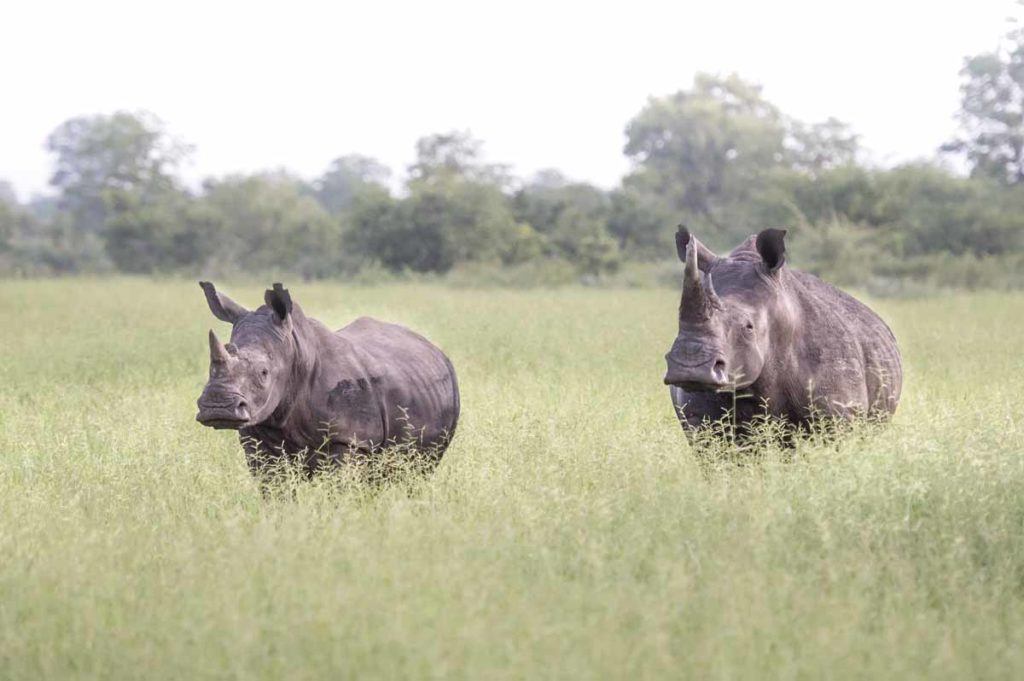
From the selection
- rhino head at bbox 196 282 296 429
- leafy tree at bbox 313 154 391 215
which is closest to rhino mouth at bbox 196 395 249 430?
rhino head at bbox 196 282 296 429

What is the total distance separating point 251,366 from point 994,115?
48.5m

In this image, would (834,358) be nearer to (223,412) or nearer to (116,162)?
(223,412)

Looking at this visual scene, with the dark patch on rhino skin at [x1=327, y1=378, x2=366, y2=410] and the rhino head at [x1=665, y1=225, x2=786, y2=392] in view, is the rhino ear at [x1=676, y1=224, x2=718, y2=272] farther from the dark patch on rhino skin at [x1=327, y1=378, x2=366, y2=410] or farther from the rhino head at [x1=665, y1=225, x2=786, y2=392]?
the dark patch on rhino skin at [x1=327, y1=378, x2=366, y2=410]

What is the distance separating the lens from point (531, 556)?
209 inches

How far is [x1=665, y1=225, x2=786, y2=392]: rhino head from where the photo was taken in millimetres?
5949

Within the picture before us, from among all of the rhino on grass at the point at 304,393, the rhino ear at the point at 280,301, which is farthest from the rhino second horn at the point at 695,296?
the rhino ear at the point at 280,301

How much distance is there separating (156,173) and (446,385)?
5857cm

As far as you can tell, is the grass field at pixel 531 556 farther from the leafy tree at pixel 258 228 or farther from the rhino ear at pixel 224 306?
the leafy tree at pixel 258 228

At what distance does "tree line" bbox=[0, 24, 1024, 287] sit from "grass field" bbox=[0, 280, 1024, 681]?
25.0 metres

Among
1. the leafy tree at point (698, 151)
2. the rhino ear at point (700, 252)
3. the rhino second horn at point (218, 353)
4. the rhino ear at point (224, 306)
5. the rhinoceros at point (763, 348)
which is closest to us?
the rhinoceros at point (763, 348)

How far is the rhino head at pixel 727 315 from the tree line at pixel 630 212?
82.4 feet

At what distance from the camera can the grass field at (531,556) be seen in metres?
4.27

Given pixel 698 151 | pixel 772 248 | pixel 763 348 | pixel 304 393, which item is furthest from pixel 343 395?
pixel 698 151

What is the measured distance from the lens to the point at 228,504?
686cm
